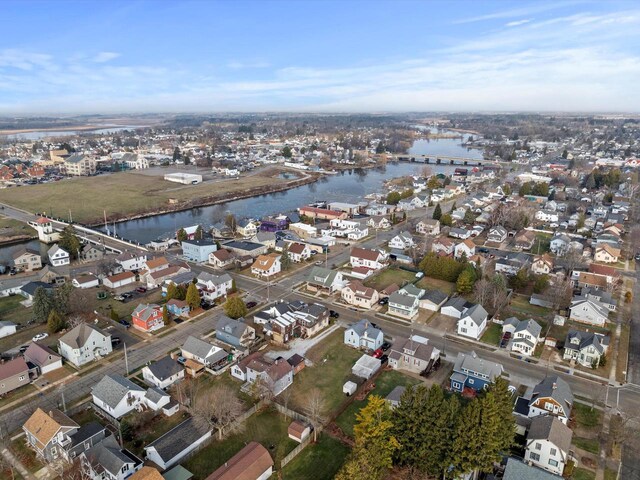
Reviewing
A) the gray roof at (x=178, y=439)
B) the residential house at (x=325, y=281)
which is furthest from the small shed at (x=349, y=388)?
the residential house at (x=325, y=281)

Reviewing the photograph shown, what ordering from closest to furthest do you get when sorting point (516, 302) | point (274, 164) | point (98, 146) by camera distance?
1. point (516, 302)
2. point (274, 164)
3. point (98, 146)

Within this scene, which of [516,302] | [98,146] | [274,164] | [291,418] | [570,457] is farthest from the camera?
[98,146]

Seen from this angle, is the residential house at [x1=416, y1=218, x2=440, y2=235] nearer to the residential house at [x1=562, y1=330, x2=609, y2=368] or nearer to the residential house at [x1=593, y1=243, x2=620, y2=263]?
the residential house at [x1=593, y1=243, x2=620, y2=263]

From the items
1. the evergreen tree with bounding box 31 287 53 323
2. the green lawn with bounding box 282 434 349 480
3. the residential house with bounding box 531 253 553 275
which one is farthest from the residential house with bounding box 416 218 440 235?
the evergreen tree with bounding box 31 287 53 323

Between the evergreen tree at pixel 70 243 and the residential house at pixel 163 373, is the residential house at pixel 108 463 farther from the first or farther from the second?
the evergreen tree at pixel 70 243

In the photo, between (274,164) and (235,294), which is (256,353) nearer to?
(235,294)

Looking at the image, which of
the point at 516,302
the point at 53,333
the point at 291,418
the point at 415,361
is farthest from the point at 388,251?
the point at 53,333

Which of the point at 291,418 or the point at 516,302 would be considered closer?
the point at 291,418
